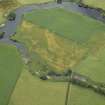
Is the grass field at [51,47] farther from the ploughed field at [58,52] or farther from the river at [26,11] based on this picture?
the river at [26,11]

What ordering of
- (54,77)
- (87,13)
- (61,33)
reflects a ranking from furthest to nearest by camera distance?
(87,13), (61,33), (54,77)

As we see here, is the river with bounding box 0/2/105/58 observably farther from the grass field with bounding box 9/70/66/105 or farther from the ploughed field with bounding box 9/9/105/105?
the grass field with bounding box 9/70/66/105

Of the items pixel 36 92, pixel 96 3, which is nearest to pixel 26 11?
pixel 96 3

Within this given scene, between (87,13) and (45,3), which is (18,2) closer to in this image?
(45,3)

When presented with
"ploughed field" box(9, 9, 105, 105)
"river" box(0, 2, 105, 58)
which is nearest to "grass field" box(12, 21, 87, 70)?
"ploughed field" box(9, 9, 105, 105)

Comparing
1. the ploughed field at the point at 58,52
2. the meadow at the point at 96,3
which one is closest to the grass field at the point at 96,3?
the meadow at the point at 96,3

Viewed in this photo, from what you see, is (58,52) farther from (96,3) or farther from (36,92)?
(96,3)

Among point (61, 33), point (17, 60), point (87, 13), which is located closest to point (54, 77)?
point (17, 60)
